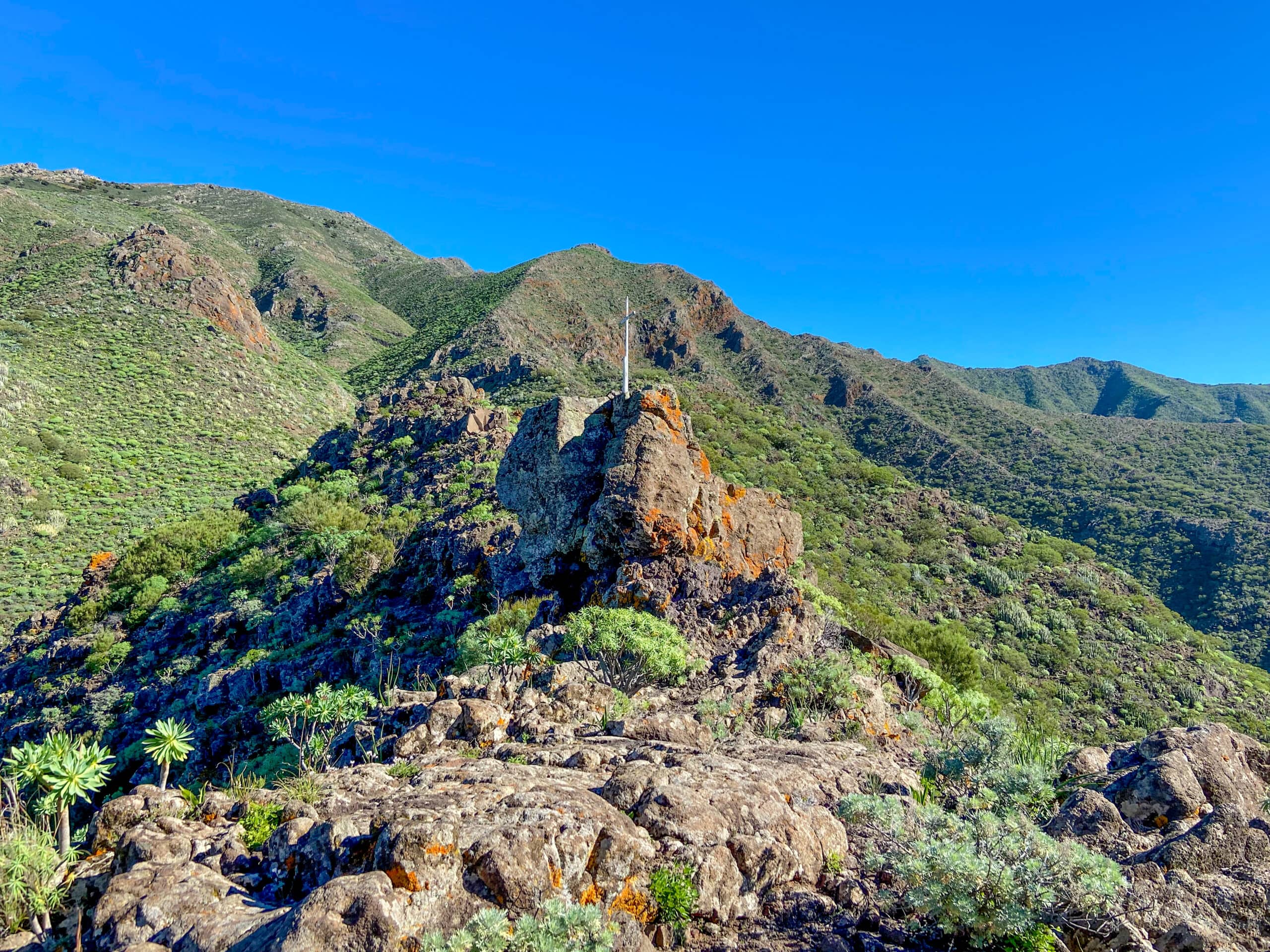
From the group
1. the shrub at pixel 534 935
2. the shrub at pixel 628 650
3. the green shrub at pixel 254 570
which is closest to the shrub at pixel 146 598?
the green shrub at pixel 254 570

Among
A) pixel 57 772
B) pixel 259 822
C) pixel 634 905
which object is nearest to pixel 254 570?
pixel 57 772

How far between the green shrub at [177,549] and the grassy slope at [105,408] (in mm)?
4298

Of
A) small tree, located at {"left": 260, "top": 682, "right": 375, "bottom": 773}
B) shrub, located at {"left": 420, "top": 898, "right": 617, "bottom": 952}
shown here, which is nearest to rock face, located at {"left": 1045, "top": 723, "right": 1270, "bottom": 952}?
shrub, located at {"left": 420, "top": 898, "right": 617, "bottom": 952}

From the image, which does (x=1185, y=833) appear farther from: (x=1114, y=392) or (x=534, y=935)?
(x=1114, y=392)

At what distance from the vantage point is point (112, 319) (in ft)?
134

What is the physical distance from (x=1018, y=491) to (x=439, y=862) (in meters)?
46.0

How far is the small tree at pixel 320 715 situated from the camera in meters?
7.75

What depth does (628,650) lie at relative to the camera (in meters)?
10.1

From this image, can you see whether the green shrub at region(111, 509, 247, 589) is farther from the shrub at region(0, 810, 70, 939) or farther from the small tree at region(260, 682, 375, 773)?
the shrub at region(0, 810, 70, 939)

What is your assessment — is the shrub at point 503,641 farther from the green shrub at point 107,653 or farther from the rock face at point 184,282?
the rock face at point 184,282

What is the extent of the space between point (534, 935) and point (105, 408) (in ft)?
147

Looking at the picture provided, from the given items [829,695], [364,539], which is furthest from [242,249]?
[829,695]

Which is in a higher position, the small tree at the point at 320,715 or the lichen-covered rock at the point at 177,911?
the lichen-covered rock at the point at 177,911

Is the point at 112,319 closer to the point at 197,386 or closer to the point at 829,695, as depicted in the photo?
the point at 197,386
